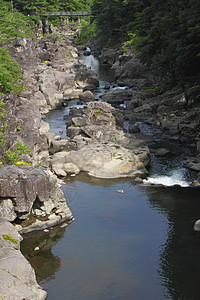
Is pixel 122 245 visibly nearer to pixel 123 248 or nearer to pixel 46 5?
pixel 123 248

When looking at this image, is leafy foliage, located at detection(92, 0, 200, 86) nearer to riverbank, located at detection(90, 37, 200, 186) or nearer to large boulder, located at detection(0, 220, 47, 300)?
riverbank, located at detection(90, 37, 200, 186)

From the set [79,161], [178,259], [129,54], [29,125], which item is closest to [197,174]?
[79,161]

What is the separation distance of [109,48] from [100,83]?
99.0 ft

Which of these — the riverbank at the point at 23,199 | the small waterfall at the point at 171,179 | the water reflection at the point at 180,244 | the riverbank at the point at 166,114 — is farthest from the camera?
the riverbank at the point at 166,114

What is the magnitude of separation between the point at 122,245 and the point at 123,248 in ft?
0.87

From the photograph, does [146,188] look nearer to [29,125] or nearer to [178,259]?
[178,259]

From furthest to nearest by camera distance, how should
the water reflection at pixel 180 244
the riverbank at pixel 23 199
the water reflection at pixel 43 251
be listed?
the water reflection at pixel 43 251, the water reflection at pixel 180 244, the riverbank at pixel 23 199

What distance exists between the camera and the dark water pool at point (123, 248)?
1551 cm

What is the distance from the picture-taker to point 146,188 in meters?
25.4

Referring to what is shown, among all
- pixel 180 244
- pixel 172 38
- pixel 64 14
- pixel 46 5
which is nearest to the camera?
pixel 180 244

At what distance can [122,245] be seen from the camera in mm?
18547

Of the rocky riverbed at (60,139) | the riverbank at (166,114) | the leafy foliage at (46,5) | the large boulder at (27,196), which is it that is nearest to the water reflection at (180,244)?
the riverbank at (166,114)

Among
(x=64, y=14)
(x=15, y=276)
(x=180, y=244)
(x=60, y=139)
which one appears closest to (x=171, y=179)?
(x=180, y=244)

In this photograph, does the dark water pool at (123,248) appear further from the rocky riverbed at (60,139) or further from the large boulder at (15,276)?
the rocky riverbed at (60,139)
